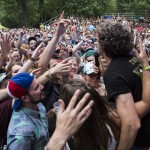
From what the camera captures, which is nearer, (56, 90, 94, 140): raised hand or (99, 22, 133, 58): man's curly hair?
(56, 90, 94, 140): raised hand

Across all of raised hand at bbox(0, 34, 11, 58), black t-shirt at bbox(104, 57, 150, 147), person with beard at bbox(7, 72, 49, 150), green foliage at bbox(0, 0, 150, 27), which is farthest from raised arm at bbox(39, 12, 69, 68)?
green foliage at bbox(0, 0, 150, 27)

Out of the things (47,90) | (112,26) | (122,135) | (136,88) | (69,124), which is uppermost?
(112,26)

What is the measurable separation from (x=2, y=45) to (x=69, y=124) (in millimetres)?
2726

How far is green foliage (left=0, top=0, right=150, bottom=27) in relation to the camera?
43.9m

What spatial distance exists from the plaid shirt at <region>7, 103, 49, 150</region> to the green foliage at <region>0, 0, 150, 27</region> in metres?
41.8

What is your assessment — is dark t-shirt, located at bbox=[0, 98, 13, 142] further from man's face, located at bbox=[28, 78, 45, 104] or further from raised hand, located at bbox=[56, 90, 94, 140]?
raised hand, located at bbox=[56, 90, 94, 140]

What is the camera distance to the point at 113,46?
259cm

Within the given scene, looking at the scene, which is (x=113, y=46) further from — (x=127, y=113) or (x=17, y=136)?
(x=17, y=136)

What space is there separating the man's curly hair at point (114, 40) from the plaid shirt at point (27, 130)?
76 cm

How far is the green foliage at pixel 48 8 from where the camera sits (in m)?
43.9

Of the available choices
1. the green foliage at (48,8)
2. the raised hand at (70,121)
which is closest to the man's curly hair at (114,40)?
the raised hand at (70,121)

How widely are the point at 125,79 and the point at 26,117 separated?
813mm

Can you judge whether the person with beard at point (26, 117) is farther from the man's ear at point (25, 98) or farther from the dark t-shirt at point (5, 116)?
the dark t-shirt at point (5, 116)

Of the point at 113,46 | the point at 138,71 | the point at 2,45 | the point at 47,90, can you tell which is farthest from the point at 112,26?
the point at 2,45
